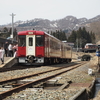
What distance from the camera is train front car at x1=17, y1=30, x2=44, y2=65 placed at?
21969 millimetres

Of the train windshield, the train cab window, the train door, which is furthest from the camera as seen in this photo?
the train windshield

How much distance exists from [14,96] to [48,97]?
87cm

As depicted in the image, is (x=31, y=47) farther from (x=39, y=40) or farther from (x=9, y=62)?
(x=9, y=62)

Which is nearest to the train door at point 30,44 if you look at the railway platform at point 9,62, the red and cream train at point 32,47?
the red and cream train at point 32,47

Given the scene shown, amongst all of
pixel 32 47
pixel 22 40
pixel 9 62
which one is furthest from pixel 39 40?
pixel 9 62

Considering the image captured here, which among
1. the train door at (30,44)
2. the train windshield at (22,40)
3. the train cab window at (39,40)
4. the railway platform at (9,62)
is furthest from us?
the train windshield at (22,40)

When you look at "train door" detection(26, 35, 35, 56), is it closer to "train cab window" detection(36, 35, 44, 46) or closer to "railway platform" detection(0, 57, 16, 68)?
"train cab window" detection(36, 35, 44, 46)

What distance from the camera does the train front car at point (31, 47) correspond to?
22.0 m

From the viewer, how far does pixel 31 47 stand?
2208 centimetres

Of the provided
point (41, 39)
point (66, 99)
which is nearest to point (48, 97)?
point (66, 99)

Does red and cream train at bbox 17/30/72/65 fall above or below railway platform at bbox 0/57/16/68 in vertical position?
above

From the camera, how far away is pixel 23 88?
26.8 ft

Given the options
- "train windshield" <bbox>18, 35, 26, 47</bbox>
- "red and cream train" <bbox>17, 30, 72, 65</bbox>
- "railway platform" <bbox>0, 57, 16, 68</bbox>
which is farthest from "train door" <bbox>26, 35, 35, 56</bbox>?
"railway platform" <bbox>0, 57, 16, 68</bbox>

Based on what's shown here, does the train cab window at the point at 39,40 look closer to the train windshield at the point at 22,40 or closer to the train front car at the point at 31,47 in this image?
the train front car at the point at 31,47
